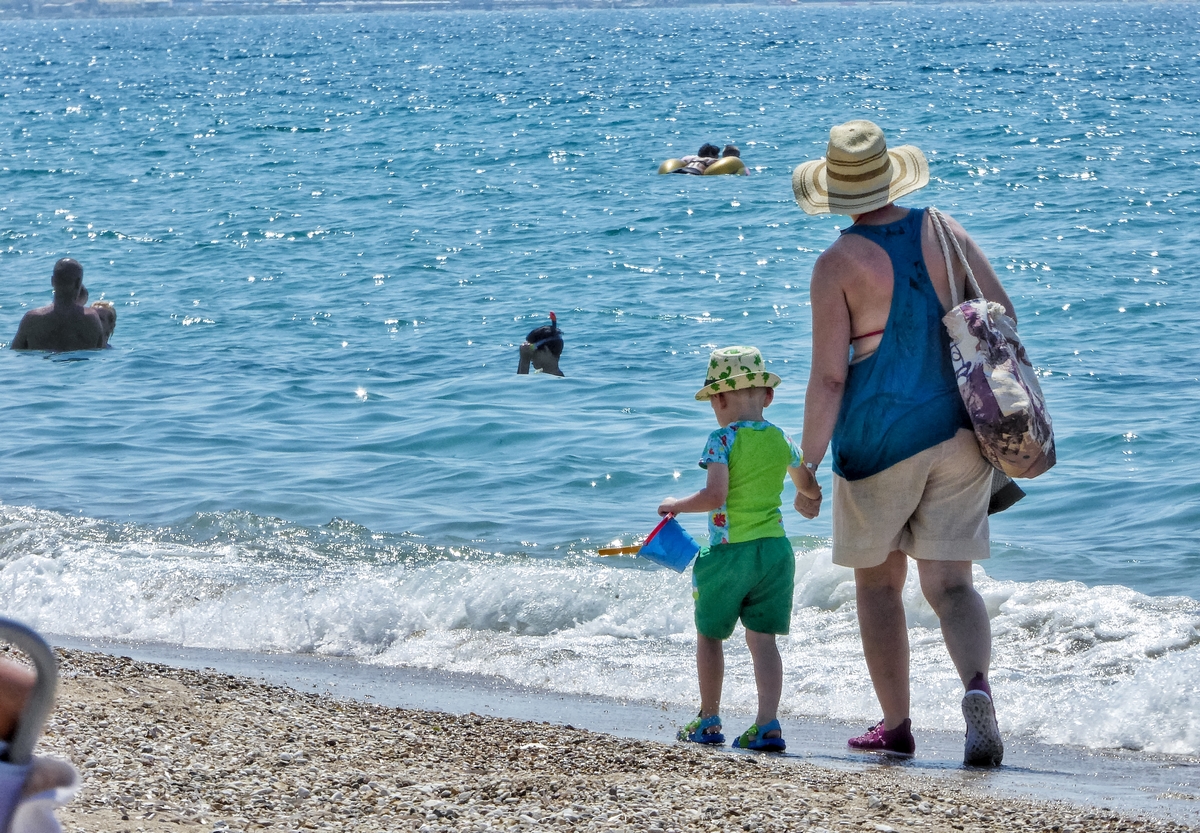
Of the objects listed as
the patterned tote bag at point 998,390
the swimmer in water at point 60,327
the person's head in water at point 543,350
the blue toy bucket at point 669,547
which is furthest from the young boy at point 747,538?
the swimmer in water at point 60,327

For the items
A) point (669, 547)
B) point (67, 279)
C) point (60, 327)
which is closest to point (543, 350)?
point (67, 279)

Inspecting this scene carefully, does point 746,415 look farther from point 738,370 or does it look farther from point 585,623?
point 585,623

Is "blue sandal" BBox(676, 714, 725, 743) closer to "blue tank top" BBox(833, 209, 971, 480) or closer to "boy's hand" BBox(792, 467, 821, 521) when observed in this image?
"boy's hand" BBox(792, 467, 821, 521)

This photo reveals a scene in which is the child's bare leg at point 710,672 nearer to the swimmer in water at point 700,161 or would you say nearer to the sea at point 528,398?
the sea at point 528,398

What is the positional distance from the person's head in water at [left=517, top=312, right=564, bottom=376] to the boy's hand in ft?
23.2

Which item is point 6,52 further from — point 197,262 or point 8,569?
point 8,569

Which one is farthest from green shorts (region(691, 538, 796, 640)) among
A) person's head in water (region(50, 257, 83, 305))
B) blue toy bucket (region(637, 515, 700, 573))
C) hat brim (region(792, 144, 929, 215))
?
person's head in water (region(50, 257, 83, 305))

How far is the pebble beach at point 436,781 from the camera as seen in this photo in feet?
10.3

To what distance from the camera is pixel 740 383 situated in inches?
167

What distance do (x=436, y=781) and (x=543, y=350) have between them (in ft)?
25.6

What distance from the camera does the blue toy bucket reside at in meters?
4.36

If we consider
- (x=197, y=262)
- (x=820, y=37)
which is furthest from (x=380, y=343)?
(x=820, y=37)

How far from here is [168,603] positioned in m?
6.32

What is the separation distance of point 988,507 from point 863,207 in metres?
0.98
